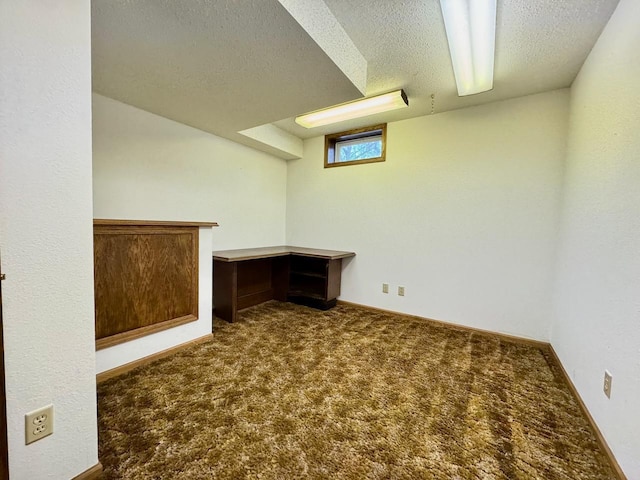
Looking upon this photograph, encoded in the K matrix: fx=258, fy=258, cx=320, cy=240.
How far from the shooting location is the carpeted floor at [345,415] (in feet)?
3.78

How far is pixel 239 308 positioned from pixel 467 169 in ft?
10.1

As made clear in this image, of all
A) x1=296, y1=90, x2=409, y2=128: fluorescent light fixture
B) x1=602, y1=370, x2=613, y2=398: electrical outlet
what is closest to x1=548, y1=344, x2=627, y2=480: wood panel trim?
x1=602, y1=370, x2=613, y2=398: electrical outlet

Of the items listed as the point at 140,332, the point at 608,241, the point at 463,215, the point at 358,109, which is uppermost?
the point at 358,109

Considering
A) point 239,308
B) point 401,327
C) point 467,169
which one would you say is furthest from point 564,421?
point 239,308

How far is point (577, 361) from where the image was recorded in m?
1.72

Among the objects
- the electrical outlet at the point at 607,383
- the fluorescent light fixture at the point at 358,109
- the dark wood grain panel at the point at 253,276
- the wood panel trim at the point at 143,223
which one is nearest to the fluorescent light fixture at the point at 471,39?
the fluorescent light fixture at the point at 358,109

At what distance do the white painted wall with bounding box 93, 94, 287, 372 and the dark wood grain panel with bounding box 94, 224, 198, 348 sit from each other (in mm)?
91

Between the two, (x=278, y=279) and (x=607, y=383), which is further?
(x=278, y=279)

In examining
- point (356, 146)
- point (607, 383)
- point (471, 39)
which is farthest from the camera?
point (356, 146)

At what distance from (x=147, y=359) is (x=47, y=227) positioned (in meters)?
1.43

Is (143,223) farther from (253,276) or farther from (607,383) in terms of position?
(607,383)

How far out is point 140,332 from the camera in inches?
74.2

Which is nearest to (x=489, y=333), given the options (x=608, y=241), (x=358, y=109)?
(x=608, y=241)

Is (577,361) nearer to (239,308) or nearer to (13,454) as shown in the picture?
(13,454)
